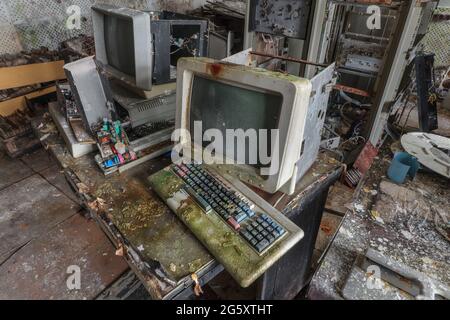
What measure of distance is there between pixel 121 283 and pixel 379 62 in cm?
223

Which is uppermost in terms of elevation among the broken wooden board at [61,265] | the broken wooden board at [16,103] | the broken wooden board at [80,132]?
the broken wooden board at [80,132]

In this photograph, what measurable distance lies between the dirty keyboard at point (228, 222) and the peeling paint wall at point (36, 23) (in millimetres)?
1940

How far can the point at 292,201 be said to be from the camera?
95 cm

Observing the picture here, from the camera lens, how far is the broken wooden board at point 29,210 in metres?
1.27

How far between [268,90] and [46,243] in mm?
1152

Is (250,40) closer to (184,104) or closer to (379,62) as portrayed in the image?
(379,62)

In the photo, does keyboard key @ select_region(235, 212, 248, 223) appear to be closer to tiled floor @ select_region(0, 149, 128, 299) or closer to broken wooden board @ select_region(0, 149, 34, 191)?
tiled floor @ select_region(0, 149, 128, 299)

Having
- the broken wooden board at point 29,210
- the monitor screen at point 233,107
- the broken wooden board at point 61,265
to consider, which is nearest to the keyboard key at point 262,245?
the monitor screen at point 233,107

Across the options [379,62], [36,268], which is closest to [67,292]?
[36,268]

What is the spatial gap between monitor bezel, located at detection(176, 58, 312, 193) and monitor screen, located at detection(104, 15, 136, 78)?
17.5 inches

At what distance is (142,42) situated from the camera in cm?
119

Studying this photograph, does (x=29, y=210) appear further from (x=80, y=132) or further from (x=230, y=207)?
(x=230, y=207)

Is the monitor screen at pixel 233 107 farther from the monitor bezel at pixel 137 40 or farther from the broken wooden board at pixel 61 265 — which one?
the broken wooden board at pixel 61 265
